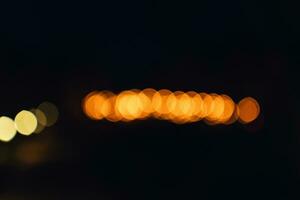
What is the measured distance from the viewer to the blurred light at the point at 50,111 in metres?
39.1

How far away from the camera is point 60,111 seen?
47.2 metres

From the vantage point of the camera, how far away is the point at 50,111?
48219mm

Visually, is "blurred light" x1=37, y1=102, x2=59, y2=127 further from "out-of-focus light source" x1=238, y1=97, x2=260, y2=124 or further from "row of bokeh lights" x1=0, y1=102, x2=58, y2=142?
"out-of-focus light source" x1=238, y1=97, x2=260, y2=124

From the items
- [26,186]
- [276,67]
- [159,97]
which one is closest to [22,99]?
[159,97]

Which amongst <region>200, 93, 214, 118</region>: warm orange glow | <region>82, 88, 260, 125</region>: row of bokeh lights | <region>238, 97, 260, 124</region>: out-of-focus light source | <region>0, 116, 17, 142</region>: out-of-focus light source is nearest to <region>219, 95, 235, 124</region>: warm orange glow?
<region>82, 88, 260, 125</region>: row of bokeh lights

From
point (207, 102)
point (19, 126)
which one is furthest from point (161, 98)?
point (19, 126)

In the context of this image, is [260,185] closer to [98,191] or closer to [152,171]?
[98,191]

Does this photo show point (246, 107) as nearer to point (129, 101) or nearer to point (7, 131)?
point (7, 131)

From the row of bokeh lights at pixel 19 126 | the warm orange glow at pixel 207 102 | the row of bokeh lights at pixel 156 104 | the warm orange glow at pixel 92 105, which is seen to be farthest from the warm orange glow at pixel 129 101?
the row of bokeh lights at pixel 19 126

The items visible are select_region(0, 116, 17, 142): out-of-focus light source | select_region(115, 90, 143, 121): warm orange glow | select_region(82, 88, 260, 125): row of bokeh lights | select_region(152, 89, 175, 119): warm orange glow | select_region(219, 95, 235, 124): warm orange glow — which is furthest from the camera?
select_region(152, 89, 175, 119): warm orange glow

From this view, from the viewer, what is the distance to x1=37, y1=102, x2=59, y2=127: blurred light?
39.1 meters

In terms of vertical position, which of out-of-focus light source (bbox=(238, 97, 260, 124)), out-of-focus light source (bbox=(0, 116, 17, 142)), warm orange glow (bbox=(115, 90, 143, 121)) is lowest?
out-of-focus light source (bbox=(0, 116, 17, 142))

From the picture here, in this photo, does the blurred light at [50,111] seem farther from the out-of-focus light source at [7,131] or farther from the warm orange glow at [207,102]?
the out-of-focus light source at [7,131]

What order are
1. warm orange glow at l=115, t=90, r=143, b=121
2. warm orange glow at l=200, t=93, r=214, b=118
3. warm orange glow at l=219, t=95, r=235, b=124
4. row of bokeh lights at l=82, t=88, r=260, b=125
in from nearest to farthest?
1. warm orange glow at l=219, t=95, r=235, b=124
2. row of bokeh lights at l=82, t=88, r=260, b=125
3. warm orange glow at l=200, t=93, r=214, b=118
4. warm orange glow at l=115, t=90, r=143, b=121
